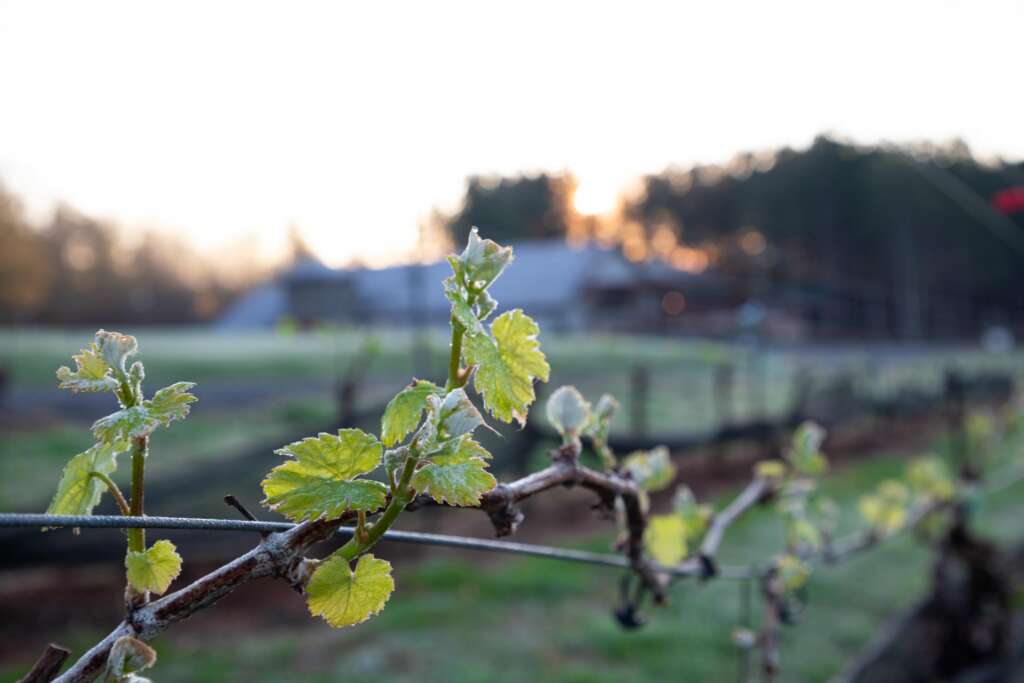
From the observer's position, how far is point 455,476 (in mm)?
600

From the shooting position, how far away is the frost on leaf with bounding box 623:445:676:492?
1138mm

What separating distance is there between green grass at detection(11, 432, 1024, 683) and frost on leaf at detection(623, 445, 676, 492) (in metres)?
2.58

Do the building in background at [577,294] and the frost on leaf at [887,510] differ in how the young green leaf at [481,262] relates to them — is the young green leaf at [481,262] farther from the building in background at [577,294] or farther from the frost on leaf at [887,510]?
the building in background at [577,294]

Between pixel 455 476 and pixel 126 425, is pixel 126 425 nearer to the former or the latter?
pixel 126 425

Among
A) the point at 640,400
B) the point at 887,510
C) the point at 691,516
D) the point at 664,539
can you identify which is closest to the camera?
the point at 664,539

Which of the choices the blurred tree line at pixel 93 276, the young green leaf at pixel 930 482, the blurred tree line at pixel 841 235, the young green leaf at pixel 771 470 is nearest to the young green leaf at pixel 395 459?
the young green leaf at pixel 771 470

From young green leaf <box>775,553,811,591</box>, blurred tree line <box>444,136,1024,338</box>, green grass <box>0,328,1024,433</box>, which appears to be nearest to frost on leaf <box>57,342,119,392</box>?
young green leaf <box>775,553,811,591</box>

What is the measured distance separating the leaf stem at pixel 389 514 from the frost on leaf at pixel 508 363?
8 centimetres

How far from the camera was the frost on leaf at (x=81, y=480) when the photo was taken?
61cm

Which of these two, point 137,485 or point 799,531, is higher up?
point 137,485

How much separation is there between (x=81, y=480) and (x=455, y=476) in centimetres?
29

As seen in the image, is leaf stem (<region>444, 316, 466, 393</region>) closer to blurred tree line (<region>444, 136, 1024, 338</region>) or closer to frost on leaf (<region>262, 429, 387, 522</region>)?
frost on leaf (<region>262, 429, 387, 522</region>)

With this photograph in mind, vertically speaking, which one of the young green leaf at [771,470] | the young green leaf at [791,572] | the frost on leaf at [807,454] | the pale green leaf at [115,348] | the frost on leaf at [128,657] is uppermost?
the pale green leaf at [115,348]

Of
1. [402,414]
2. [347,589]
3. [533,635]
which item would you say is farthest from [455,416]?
[533,635]
